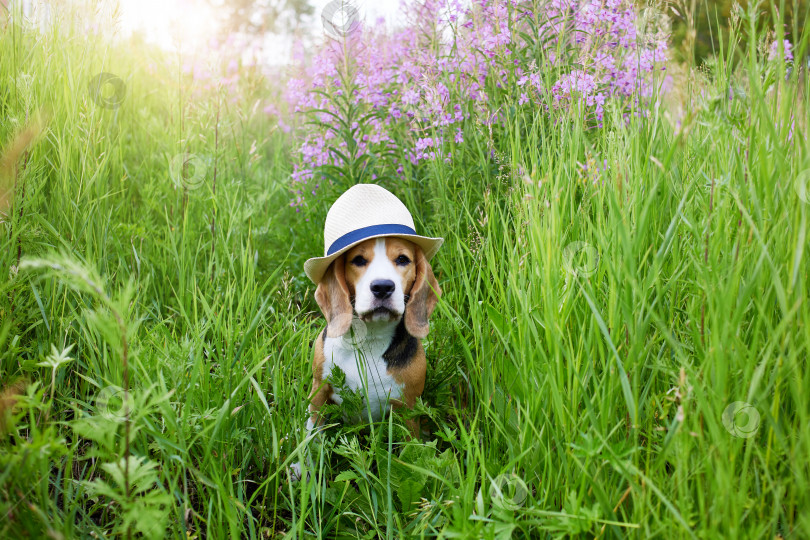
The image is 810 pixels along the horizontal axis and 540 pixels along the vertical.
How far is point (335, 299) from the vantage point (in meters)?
2.45

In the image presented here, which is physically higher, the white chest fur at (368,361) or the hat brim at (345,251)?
the hat brim at (345,251)

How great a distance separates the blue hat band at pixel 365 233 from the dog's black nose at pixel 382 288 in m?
0.21

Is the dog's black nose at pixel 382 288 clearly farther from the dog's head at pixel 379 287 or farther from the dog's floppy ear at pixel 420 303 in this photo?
the dog's floppy ear at pixel 420 303

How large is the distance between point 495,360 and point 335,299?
774 mm

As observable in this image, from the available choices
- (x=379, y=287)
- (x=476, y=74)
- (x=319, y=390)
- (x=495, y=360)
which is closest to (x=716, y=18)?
(x=476, y=74)

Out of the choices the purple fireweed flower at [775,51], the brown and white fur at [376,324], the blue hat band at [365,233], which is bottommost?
the brown and white fur at [376,324]

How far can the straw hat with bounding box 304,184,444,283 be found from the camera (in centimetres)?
239

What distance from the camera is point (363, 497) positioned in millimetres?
2012

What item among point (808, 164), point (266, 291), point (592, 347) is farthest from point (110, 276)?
point (808, 164)

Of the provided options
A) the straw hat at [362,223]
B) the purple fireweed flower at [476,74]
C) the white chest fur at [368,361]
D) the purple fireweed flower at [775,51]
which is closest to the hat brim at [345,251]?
the straw hat at [362,223]

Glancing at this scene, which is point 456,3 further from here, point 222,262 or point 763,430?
point 763,430

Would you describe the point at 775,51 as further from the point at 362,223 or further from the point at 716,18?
the point at 362,223

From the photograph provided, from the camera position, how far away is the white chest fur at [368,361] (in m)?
2.48

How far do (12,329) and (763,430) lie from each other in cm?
269
